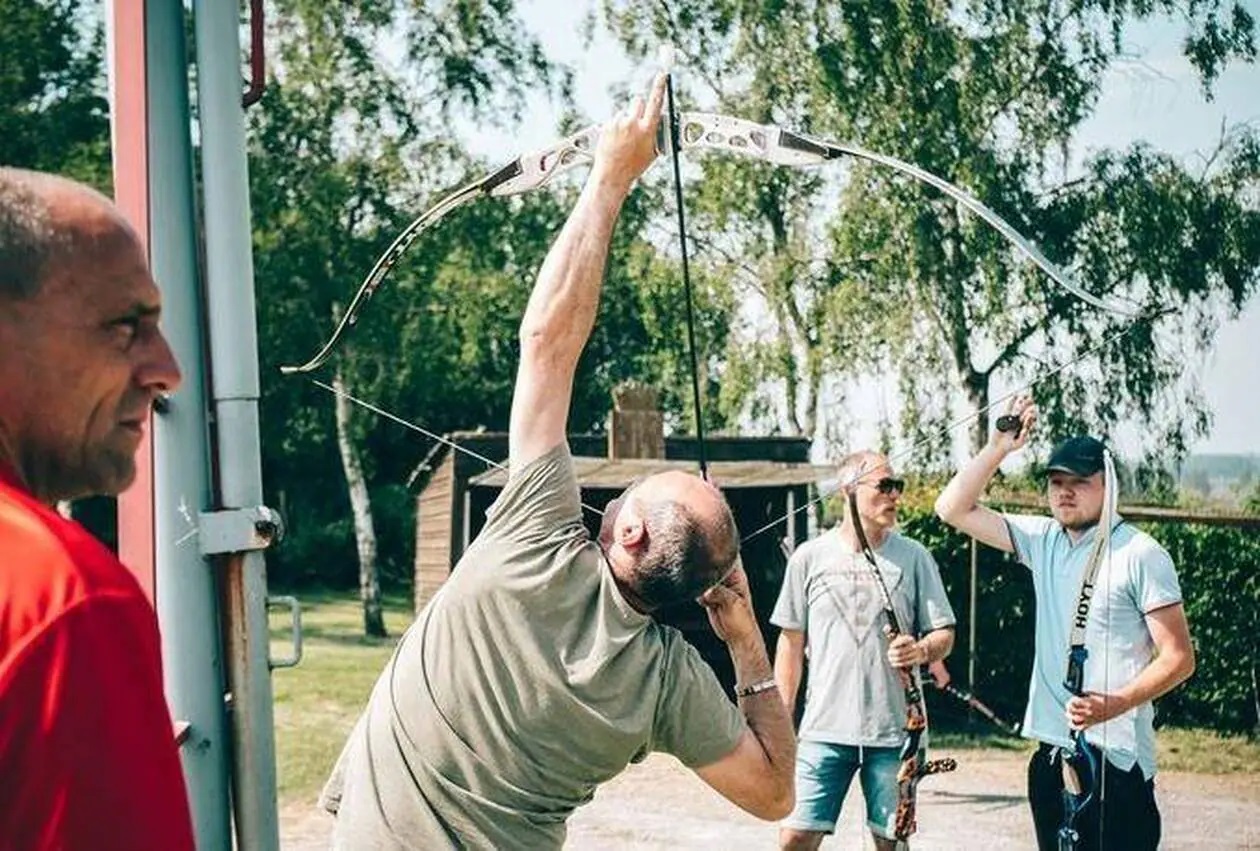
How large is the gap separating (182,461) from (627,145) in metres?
0.96

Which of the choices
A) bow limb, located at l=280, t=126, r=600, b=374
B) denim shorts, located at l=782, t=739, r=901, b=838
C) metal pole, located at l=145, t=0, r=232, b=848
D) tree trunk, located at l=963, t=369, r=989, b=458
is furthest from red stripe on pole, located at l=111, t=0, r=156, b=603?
tree trunk, located at l=963, t=369, r=989, b=458

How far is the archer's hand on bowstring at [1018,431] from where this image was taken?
456 cm

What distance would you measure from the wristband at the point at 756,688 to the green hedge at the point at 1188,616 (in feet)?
29.0

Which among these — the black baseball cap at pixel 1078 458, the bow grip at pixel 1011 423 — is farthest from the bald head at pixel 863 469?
the black baseball cap at pixel 1078 458

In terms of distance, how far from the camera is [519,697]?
2.25 m

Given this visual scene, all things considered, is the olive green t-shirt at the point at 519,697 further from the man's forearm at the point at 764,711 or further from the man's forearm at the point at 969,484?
the man's forearm at the point at 969,484

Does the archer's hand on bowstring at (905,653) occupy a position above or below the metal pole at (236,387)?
below

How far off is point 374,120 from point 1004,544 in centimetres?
1514

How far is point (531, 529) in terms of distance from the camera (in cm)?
Result: 230

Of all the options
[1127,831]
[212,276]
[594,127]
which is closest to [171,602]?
[212,276]

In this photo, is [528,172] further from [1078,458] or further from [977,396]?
[977,396]

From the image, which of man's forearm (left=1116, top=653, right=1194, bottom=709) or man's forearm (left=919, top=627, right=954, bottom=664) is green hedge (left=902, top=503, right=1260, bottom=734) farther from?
man's forearm (left=1116, top=653, right=1194, bottom=709)

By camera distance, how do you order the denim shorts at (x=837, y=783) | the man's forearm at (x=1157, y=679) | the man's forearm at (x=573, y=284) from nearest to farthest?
the man's forearm at (x=573, y=284)
the man's forearm at (x=1157, y=679)
the denim shorts at (x=837, y=783)

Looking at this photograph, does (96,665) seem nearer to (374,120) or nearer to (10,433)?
(10,433)
